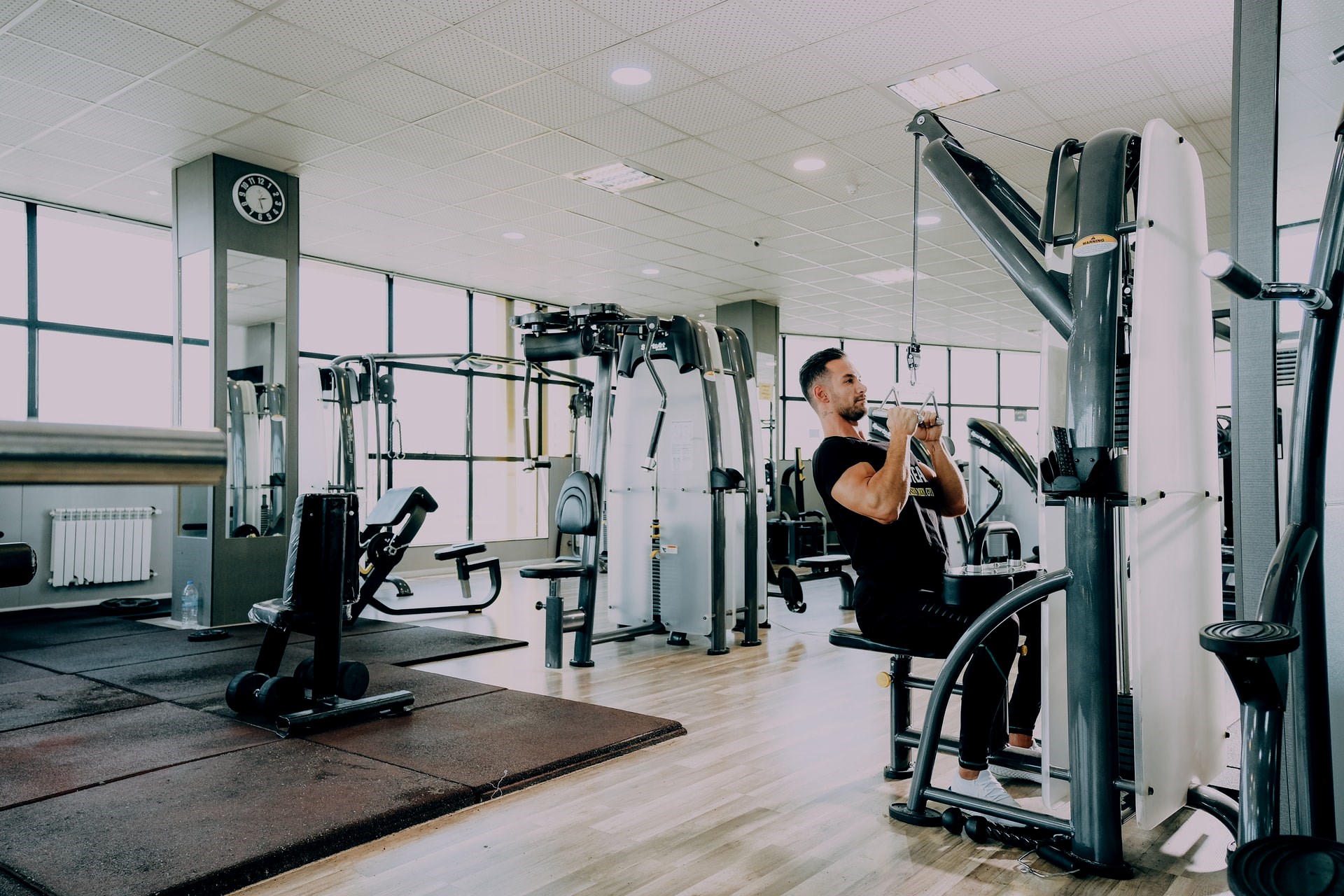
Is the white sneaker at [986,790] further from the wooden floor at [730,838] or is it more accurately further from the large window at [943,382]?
the large window at [943,382]

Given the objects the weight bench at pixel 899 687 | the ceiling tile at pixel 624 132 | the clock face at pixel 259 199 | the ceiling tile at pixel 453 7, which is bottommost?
the weight bench at pixel 899 687

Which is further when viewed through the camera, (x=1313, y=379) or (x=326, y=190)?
(x=326, y=190)

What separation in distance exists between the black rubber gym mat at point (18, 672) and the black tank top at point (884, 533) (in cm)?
377

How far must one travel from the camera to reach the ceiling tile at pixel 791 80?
454 cm

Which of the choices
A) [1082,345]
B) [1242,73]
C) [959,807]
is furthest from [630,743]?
[1242,73]

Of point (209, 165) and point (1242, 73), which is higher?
point (209, 165)

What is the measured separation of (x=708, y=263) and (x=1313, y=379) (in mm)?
7361

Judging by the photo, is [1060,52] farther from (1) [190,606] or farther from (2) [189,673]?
(1) [190,606]

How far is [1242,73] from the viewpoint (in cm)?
196

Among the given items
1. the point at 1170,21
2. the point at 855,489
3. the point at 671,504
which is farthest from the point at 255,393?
the point at 1170,21

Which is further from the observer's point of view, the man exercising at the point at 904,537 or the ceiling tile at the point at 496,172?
the ceiling tile at the point at 496,172

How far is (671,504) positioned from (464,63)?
2543mm

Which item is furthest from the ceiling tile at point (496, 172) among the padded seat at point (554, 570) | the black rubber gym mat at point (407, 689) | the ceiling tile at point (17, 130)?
the black rubber gym mat at point (407, 689)

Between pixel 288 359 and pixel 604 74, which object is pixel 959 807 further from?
pixel 288 359
